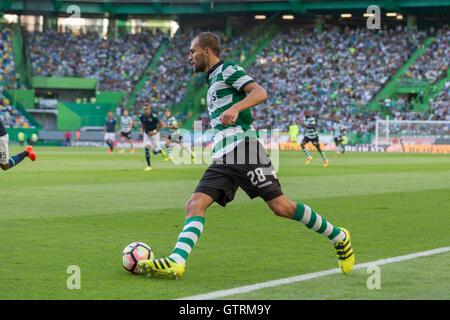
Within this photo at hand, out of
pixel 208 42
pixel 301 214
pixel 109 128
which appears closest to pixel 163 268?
pixel 301 214

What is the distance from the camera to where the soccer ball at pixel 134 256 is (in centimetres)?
637

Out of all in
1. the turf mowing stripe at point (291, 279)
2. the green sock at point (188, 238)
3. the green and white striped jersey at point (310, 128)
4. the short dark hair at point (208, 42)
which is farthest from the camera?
the green and white striped jersey at point (310, 128)

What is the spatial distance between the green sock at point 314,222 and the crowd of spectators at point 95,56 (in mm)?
53190

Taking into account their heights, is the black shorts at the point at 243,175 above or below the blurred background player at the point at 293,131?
above

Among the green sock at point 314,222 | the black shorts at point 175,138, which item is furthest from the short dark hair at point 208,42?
the black shorts at point 175,138

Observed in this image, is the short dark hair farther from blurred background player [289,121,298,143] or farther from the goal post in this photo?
blurred background player [289,121,298,143]

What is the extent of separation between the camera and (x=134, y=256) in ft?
21.1

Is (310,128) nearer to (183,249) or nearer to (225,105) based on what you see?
(225,105)

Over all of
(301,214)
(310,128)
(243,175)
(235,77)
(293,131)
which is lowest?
(293,131)

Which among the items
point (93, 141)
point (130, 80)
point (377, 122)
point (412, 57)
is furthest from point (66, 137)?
point (412, 57)

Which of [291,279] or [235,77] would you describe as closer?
[291,279]

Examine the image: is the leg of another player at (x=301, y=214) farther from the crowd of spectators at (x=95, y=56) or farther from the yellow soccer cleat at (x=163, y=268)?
the crowd of spectators at (x=95, y=56)

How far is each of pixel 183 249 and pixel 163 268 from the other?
0.83ft

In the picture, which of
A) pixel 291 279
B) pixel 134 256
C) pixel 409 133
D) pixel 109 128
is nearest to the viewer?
pixel 291 279
